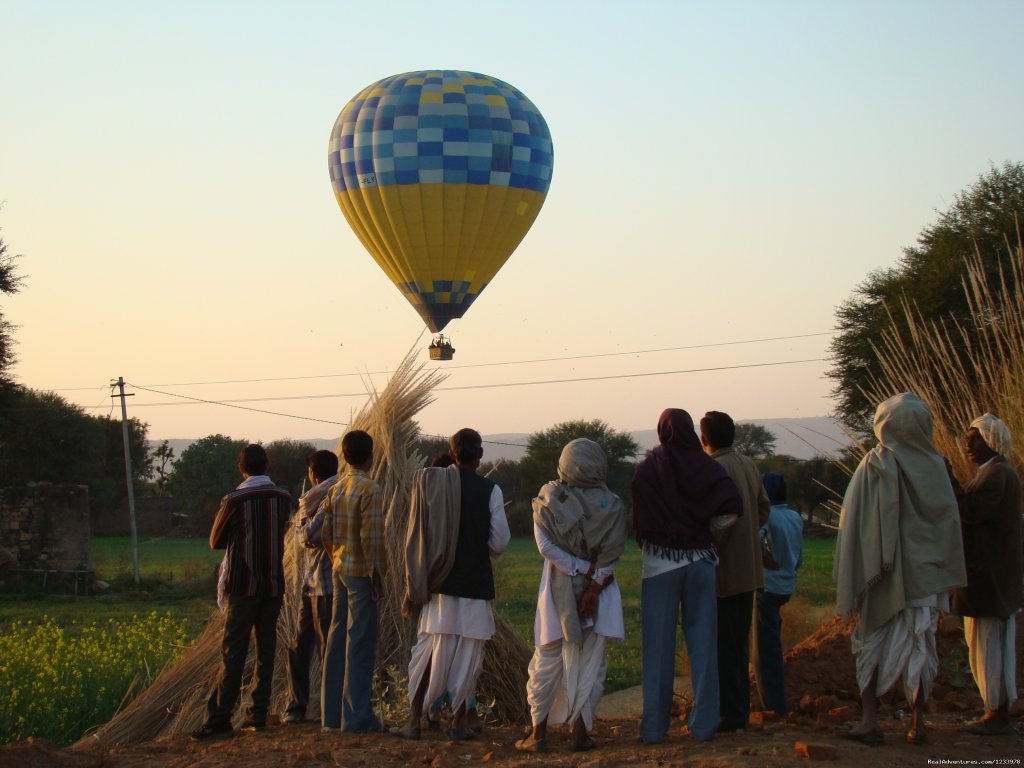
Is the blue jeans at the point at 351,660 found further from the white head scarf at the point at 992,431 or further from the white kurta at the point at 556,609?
the white head scarf at the point at 992,431

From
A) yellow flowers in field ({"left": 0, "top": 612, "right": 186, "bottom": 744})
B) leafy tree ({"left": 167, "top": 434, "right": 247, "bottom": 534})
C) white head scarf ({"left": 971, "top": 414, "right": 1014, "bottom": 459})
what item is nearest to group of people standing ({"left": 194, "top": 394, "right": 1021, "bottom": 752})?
white head scarf ({"left": 971, "top": 414, "right": 1014, "bottom": 459})

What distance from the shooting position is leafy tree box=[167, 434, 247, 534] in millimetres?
57188

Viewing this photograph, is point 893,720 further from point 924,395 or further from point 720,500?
point 924,395

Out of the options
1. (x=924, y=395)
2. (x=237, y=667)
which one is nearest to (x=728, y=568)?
(x=237, y=667)

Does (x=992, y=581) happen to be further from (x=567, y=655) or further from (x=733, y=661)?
(x=567, y=655)

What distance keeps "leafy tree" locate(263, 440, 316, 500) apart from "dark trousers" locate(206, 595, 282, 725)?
41820 millimetres

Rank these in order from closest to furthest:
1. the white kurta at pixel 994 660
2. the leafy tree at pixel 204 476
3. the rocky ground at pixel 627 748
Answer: the rocky ground at pixel 627 748 < the white kurta at pixel 994 660 < the leafy tree at pixel 204 476

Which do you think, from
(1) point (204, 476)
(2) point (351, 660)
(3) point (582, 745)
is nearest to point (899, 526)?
(3) point (582, 745)

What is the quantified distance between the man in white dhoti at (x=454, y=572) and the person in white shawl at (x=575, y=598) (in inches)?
17.6

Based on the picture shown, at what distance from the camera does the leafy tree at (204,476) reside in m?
57.2

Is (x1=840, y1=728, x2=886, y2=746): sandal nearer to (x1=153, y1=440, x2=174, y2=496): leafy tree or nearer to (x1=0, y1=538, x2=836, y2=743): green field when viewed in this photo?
(x1=0, y1=538, x2=836, y2=743): green field

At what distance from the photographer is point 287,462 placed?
52.4 metres

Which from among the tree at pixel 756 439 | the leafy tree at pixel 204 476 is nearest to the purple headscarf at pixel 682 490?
the leafy tree at pixel 204 476

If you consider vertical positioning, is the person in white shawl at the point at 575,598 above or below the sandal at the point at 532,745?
above
